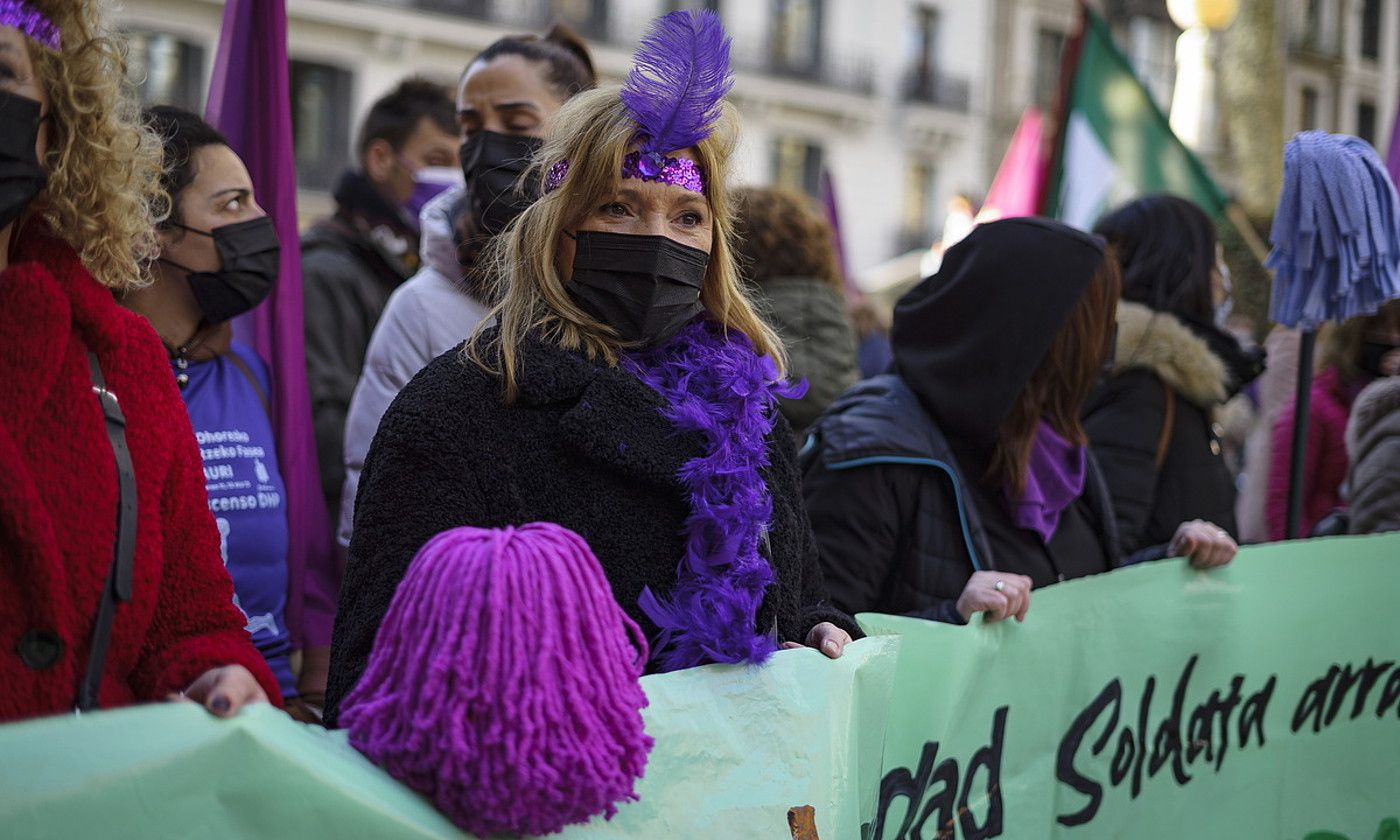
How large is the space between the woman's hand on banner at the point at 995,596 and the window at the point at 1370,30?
121ft

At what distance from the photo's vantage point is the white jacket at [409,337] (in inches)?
126

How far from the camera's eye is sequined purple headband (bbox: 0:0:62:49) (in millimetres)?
1805

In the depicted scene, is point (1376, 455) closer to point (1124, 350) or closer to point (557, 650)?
Result: point (1124, 350)

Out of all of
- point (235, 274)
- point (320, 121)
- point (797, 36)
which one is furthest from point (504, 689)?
point (797, 36)

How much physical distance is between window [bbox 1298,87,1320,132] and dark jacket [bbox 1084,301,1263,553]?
3384cm

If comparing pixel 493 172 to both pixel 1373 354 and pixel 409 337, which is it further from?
pixel 1373 354

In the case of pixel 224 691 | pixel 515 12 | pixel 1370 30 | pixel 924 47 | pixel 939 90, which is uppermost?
pixel 1370 30

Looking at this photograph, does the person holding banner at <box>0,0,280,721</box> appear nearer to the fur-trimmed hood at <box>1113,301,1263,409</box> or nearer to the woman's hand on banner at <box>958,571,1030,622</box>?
the woman's hand on banner at <box>958,571,1030,622</box>

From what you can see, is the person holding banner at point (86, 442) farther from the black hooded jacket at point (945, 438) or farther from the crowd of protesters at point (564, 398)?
the black hooded jacket at point (945, 438)

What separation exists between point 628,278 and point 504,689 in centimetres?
79

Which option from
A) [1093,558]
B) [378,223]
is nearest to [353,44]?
[378,223]

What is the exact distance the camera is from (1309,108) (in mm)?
34750

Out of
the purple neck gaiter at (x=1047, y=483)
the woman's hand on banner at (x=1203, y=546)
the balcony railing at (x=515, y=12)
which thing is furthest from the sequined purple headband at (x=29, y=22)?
the balcony railing at (x=515, y=12)

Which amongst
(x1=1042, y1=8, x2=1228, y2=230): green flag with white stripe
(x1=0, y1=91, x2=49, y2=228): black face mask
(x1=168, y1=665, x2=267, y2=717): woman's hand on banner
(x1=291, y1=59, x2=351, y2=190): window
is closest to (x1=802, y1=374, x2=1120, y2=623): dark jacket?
(x1=168, y1=665, x2=267, y2=717): woman's hand on banner
